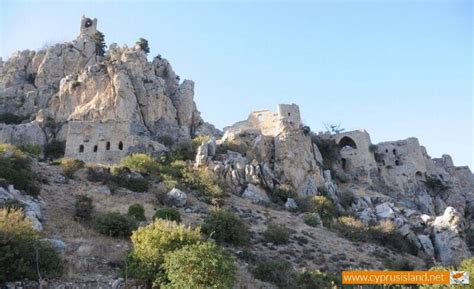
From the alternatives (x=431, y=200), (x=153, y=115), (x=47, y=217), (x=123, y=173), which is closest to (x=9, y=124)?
(x=153, y=115)

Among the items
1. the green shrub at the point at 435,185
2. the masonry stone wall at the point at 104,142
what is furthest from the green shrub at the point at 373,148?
the masonry stone wall at the point at 104,142

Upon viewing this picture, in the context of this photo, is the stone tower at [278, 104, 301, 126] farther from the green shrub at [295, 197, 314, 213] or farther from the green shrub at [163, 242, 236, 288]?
the green shrub at [163, 242, 236, 288]

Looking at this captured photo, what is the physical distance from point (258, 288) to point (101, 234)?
7.04 metres

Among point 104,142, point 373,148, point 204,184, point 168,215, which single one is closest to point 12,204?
point 168,215

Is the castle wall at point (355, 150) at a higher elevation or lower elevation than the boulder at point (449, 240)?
higher

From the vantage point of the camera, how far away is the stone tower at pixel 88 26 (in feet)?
212

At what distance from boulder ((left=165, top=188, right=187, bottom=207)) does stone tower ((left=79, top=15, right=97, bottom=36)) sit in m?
44.1

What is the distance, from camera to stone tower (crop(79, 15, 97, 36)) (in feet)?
212

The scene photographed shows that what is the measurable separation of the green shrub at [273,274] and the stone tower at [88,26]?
55103 mm

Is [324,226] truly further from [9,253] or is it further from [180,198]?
[9,253]

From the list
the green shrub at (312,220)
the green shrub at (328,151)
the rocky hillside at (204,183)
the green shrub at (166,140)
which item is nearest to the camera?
the rocky hillside at (204,183)

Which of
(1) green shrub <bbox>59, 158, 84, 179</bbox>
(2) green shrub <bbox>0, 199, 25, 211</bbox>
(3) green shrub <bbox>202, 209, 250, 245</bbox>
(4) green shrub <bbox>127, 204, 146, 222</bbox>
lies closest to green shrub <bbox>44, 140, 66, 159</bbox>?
(1) green shrub <bbox>59, 158, 84, 179</bbox>

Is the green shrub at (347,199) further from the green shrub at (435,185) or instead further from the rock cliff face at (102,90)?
the rock cliff face at (102,90)

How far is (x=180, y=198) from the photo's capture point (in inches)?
1067
